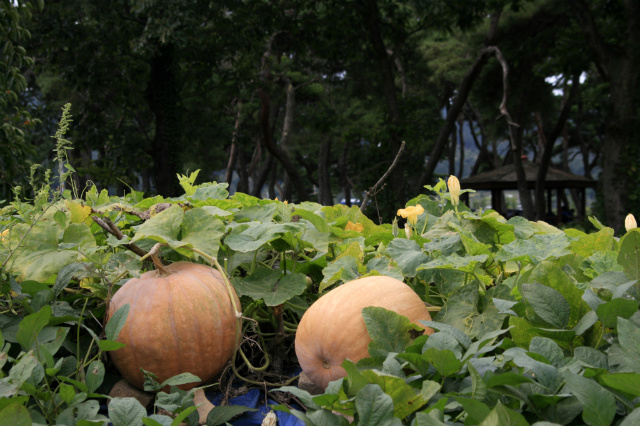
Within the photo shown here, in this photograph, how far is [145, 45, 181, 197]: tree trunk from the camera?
12.3 m

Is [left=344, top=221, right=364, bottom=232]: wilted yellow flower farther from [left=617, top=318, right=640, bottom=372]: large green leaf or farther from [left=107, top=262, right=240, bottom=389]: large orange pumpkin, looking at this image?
[left=617, top=318, right=640, bottom=372]: large green leaf

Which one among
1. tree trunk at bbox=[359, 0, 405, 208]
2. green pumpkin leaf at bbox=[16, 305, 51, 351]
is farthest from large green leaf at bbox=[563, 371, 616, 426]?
tree trunk at bbox=[359, 0, 405, 208]

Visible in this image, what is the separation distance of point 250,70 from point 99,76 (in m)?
3.47

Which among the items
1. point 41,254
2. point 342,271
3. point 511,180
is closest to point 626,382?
point 342,271

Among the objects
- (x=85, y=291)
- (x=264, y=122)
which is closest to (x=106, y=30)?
(x=264, y=122)

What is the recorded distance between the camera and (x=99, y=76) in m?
11.8

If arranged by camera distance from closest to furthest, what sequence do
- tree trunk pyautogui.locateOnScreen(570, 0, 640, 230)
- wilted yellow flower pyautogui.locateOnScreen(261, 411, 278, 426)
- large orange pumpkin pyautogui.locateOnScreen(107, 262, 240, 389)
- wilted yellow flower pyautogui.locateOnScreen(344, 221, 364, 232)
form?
wilted yellow flower pyautogui.locateOnScreen(261, 411, 278, 426), large orange pumpkin pyautogui.locateOnScreen(107, 262, 240, 389), wilted yellow flower pyautogui.locateOnScreen(344, 221, 364, 232), tree trunk pyautogui.locateOnScreen(570, 0, 640, 230)

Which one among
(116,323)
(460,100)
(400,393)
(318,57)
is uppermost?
(318,57)

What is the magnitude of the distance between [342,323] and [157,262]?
425mm

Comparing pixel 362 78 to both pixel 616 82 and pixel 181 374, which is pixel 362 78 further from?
pixel 181 374

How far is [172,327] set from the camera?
1086 millimetres

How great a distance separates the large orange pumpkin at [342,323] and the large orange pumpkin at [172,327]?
0.62ft

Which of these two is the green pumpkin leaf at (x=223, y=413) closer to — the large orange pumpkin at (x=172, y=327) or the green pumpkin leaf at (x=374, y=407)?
the large orange pumpkin at (x=172, y=327)

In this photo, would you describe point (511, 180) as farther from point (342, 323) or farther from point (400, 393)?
point (400, 393)
